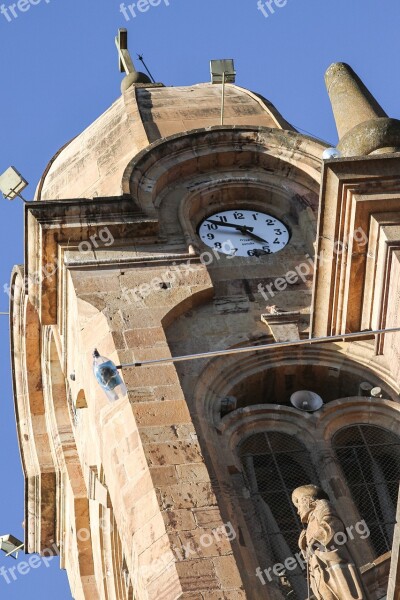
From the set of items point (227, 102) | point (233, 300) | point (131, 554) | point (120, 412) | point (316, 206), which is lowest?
point (131, 554)

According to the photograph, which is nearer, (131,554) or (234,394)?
(131,554)

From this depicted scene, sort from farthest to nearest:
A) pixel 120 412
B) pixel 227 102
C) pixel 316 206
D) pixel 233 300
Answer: pixel 227 102 → pixel 316 206 → pixel 233 300 → pixel 120 412

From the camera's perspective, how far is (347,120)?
32.9m

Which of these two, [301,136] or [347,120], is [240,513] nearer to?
[347,120]

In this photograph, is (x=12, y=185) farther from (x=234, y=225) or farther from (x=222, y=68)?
(x=222, y=68)

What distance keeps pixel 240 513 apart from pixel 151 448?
5.33ft

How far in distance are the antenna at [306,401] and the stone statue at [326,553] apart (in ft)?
21.7

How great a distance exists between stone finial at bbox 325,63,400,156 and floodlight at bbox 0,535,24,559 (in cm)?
1221

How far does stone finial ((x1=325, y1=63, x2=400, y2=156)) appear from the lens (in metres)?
30.7

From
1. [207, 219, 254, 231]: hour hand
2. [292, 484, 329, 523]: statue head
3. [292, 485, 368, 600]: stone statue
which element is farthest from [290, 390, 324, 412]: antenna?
[292, 485, 368, 600]: stone statue

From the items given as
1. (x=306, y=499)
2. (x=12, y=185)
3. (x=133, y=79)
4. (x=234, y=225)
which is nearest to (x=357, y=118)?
(x=234, y=225)

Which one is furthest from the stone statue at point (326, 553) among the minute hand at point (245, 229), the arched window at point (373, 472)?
the minute hand at point (245, 229)

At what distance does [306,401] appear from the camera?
108ft

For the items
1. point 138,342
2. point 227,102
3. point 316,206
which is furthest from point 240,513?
point 227,102
